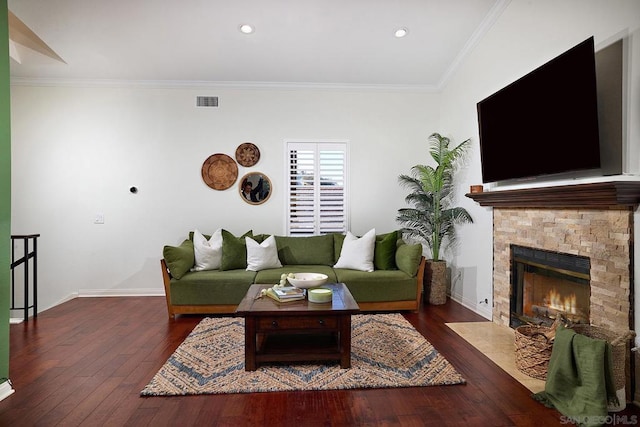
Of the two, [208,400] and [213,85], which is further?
[213,85]

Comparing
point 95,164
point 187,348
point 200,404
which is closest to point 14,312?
point 95,164

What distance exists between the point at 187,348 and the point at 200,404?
0.92 meters

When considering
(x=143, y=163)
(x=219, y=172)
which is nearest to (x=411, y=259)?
(x=219, y=172)

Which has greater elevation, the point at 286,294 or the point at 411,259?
the point at 411,259

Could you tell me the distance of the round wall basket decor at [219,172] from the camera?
16.2 ft

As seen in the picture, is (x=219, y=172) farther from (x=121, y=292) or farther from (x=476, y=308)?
(x=476, y=308)

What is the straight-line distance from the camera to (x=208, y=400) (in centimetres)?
215

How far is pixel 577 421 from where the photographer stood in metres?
1.87

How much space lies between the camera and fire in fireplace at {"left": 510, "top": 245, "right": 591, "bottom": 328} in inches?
100

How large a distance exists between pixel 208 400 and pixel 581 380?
2.12m

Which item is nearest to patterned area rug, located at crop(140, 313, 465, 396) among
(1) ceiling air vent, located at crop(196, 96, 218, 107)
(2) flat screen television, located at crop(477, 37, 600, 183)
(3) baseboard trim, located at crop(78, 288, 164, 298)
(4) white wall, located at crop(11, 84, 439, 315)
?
(2) flat screen television, located at crop(477, 37, 600, 183)

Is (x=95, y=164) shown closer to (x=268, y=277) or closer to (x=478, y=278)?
(x=268, y=277)

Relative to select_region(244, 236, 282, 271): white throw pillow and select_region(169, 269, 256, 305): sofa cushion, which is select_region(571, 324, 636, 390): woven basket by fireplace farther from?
select_region(244, 236, 282, 271): white throw pillow

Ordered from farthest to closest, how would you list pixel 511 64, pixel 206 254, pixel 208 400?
1. pixel 206 254
2. pixel 511 64
3. pixel 208 400
